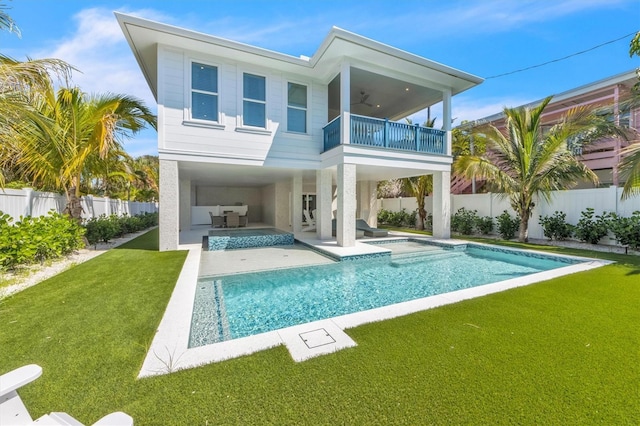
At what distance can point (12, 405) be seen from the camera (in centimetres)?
137

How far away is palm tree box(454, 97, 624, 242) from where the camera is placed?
10.0m

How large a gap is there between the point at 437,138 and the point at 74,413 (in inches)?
512

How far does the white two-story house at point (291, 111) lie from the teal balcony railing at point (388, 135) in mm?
42

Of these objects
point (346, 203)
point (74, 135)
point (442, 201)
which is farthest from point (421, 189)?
point (74, 135)

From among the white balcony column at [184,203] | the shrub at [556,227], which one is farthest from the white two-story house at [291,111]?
the white balcony column at [184,203]

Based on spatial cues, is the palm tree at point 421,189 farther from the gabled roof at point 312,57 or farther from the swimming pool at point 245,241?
the swimming pool at point 245,241

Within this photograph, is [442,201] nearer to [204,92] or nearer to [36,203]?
[204,92]

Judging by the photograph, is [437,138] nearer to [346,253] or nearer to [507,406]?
[346,253]

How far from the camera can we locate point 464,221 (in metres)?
14.7

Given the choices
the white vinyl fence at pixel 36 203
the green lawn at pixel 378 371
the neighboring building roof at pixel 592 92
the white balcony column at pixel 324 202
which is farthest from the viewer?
the neighboring building roof at pixel 592 92

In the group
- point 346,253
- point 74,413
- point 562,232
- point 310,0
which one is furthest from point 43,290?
point 562,232

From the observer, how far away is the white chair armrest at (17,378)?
1.30 m

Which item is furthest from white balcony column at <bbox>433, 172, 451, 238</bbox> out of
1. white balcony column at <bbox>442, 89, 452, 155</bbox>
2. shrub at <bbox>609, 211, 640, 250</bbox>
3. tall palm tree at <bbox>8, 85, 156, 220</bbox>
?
tall palm tree at <bbox>8, 85, 156, 220</bbox>

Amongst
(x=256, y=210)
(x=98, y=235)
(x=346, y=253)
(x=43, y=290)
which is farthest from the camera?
(x=256, y=210)
